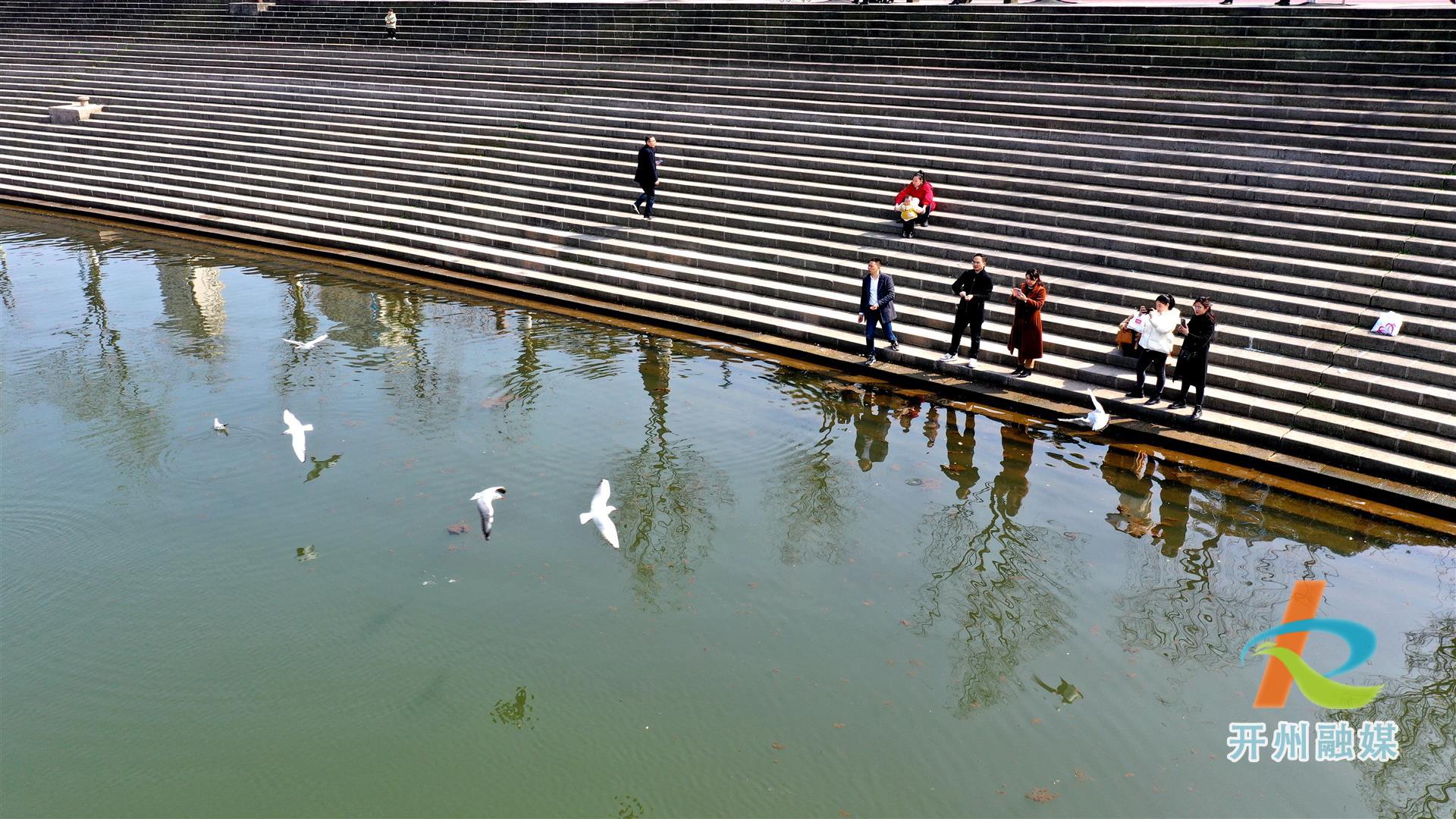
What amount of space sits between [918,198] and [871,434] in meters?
5.13

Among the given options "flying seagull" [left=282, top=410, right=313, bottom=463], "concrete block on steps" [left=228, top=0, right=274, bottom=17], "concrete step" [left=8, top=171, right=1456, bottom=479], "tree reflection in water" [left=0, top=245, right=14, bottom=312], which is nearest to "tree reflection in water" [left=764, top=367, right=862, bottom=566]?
"concrete step" [left=8, top=171, right=1456, bottom=479]

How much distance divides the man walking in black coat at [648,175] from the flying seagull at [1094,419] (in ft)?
25.4

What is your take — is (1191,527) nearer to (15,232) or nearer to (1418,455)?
(1418,455)

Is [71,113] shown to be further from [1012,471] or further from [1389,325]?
[1389,325]

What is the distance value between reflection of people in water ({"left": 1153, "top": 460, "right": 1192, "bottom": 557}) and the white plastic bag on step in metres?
3.06

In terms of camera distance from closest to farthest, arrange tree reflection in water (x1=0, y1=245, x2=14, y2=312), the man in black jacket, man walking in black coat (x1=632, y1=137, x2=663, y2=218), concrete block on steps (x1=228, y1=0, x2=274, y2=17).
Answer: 1. the man in black jacket
2. tree reflection in water (x1=0, y1=245, x2=14, y2=312)
3. man walking in black coat (x1=632, y1=137, x2=663, y2=218)
4. concrete block on steps (x1=228, y1=0, x2=274, y2=17)

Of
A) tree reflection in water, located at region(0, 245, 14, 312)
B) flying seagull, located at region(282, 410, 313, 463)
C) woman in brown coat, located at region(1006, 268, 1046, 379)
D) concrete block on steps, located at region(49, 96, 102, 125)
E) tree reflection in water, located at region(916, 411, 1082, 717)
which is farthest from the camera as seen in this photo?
concrete block on steps, located at region(49, 96, 102, 125)

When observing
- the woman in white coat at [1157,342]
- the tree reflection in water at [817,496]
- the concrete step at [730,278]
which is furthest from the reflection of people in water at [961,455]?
the concrete step at [730,278]

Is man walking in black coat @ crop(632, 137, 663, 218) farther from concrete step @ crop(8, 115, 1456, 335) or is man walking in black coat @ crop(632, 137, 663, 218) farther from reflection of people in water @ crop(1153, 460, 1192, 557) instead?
reflection of people in water @ crop(1153, 460, 1192, 557)

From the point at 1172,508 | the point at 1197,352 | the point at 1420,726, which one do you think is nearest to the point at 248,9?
the point at 1197,352

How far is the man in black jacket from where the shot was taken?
11.9 metres

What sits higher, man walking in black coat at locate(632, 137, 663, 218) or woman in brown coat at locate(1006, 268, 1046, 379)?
man walking in black coat at locate(632, 137, 663, 218)

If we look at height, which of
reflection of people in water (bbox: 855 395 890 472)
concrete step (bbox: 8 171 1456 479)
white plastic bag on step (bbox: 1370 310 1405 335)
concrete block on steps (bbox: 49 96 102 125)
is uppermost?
concrete block on steps (bbox: 49 96 102 125)

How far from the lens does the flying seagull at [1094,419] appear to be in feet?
34.4
